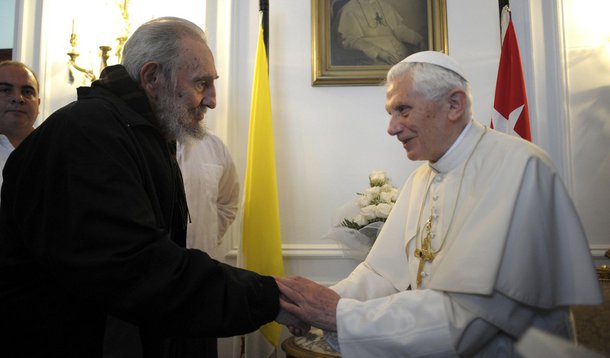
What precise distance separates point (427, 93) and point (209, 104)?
0.97 meters

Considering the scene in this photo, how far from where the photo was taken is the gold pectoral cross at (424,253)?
2.21 m

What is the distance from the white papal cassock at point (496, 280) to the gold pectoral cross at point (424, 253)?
12cm

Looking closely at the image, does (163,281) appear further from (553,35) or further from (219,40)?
(553,35)

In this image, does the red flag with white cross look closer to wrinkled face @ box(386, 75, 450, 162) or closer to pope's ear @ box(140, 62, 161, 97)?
wrinkled face @ box(386, 75, 450, 162)

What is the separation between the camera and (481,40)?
4.36 metres

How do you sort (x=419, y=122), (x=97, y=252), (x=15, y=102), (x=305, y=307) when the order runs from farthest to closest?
(x=15, y=102) → (x=419, y=122) → (x=305, y=307) → (x=97, y=252)

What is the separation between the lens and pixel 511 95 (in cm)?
395

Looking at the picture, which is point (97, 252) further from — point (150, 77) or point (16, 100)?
point (16, 100)

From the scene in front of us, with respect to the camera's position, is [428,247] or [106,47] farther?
[106,47]

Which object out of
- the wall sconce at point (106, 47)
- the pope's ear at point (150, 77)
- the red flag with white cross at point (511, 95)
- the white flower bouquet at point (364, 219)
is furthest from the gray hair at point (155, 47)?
the red flag with white cross at point (511, 95)

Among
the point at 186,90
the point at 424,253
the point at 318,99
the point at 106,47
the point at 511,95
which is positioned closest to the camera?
the point at 186,90

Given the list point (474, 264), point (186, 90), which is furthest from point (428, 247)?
point (186, 90)

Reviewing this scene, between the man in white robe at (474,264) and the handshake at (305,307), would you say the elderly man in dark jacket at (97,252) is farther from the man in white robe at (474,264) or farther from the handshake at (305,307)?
the man in white robe at (474,264)

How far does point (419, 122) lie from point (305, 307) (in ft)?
3.21
